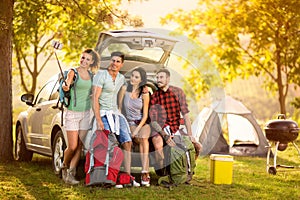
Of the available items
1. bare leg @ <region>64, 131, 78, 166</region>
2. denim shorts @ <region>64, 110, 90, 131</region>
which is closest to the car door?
denim shorts @ <region>64, 110, 90, 131</region>

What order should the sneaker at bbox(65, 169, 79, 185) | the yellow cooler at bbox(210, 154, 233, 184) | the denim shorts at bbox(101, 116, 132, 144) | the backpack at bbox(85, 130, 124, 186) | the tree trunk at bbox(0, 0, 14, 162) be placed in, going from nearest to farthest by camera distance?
the backpack at bbox(85, 130, 124, 186)
the denim shorts at bbox(101, 116, 132, 144)
the sneaker at bbox(65, 169, 79, 185)
the yellow cooler at bbox(210, 154, 233, 184)
the tree trunk at bbox(0, 0, 14, 162)

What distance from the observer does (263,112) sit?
41812mm

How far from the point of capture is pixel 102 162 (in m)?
6.95

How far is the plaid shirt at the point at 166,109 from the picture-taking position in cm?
758

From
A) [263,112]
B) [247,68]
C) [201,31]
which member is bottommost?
[263,112]

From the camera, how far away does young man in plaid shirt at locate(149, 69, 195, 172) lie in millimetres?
7438

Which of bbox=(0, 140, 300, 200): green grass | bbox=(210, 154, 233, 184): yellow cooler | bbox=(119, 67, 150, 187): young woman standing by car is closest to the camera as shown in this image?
bbox=(0, 140, 300, 200): green grass

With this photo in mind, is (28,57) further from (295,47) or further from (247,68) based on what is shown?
(295,47)

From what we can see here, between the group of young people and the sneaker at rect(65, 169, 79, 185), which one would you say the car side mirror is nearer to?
the group of young people

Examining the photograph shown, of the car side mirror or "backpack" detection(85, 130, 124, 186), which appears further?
the car side mirror

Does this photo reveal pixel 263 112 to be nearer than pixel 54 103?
No

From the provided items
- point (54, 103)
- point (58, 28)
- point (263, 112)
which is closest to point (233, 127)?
point (54, 103)

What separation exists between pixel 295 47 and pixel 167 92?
33.0ft

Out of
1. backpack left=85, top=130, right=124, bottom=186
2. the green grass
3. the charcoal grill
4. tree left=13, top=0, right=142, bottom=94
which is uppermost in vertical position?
tree left=13, top=0, right=142, bottom=94
